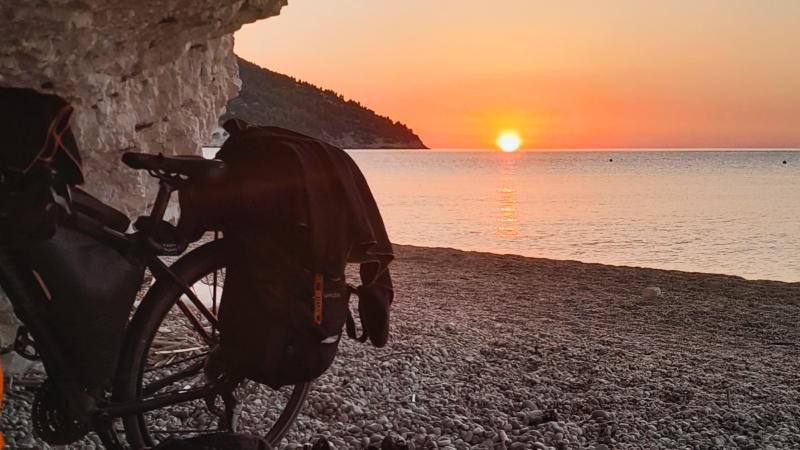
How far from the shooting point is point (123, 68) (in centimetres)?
369

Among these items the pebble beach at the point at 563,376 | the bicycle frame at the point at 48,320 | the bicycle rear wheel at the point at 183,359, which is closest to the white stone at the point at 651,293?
the pebble beach at the point at 563,376

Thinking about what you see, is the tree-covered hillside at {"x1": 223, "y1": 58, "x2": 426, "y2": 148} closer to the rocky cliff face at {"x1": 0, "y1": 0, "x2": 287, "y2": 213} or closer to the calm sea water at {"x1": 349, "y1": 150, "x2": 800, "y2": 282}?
the calm sea water at {"x1": 349, "y1": 150, "x2": 800, "y2": 282}

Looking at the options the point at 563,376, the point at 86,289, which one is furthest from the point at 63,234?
the point at 563,376

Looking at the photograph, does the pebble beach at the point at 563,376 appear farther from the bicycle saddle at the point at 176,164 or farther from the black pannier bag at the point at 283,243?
the bicycle saddle at the point at 176,164

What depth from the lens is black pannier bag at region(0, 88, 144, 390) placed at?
2.25m

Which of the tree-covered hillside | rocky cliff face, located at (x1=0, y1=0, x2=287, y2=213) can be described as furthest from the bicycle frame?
the tree-covered hillside

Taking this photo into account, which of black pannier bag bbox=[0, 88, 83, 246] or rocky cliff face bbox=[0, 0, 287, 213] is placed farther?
rocky cliff face bbox=[0, 0, 287, 213]

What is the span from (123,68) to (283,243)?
72.0 inches

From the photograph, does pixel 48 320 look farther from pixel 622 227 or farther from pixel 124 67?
pixel 622 227

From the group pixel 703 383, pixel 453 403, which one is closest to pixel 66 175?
pixel 453 403

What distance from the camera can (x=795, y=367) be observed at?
5.55 m

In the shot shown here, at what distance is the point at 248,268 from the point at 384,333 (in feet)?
1.93

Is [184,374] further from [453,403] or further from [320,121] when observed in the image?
[320,121]

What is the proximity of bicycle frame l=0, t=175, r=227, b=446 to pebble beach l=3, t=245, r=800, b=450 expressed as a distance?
2.71ft
